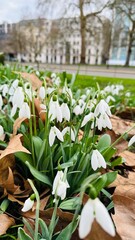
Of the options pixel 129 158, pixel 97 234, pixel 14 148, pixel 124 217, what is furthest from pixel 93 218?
pixel 129 158

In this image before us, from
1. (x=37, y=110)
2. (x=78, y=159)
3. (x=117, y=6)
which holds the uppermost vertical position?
(x=117, y=6)

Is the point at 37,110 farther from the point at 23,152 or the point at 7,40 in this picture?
the point at 7,40

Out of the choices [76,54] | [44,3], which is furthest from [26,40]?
[76,54]

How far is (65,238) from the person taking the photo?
0.86 metres

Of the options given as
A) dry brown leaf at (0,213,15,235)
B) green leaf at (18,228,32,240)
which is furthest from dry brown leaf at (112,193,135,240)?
dry brown leaf at (0,213,15,235)

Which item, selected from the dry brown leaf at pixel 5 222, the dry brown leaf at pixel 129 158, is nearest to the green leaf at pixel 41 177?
the dry brown leaf at pixel 5 222

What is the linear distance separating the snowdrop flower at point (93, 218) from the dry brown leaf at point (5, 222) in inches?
23.4

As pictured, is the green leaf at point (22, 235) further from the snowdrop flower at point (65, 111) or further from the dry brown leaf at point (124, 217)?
the snowdrop flower at point (65, 111)

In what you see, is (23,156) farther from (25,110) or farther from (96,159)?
(96,159)

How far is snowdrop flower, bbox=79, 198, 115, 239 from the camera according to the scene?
524mm

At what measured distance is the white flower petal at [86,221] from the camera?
522mm

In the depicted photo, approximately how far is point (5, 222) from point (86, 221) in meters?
0.64

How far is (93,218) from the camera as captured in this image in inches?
21.1

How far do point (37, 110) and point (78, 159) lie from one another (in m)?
0.61
